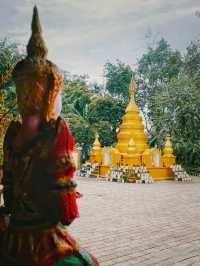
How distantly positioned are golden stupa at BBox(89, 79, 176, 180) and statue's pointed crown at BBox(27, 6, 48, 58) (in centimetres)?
1568

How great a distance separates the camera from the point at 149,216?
8297 mm

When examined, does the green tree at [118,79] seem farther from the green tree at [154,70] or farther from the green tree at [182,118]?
the green tree at [182,118]

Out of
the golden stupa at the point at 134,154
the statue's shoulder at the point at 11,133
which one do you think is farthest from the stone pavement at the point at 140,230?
the golden stupa at the point at 134,154

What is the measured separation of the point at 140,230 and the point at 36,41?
4.99 m

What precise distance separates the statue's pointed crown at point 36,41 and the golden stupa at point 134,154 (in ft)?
51.4

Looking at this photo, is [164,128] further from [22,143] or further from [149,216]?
[22,143]

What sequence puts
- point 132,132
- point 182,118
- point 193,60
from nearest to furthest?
point 132,132
point 182,118
point 193,60

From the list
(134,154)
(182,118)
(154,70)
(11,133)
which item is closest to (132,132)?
(134,154)

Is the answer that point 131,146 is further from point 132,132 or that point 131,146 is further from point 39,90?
point 39,90

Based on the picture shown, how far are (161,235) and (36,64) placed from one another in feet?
15.4

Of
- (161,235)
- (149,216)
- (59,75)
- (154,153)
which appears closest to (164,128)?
(154,153)

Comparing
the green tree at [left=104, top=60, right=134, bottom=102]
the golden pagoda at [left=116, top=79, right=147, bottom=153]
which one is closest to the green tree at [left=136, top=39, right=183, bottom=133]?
the green tree at [left=104, top=60, right=134, bottom=102]

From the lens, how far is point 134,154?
19.2 meters

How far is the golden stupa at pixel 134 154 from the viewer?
19047 millimetres
